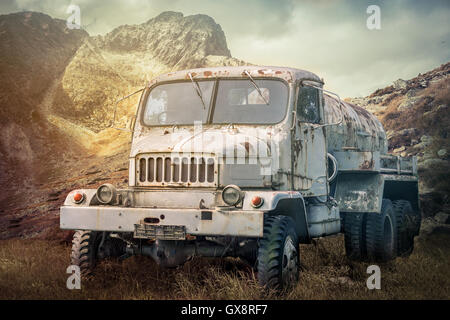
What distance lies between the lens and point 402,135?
22406 mm

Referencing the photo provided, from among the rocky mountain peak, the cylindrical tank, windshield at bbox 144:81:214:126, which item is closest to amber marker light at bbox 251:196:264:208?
windshield at bbox 144:81:214:126

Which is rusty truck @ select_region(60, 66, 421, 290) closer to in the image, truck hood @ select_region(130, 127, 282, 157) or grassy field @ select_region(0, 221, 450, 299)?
truck hood @ select_region(130, 127, 282, 157)

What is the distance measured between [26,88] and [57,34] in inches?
273

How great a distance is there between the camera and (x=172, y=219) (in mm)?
6238

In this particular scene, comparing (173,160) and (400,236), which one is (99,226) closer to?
(173,160)

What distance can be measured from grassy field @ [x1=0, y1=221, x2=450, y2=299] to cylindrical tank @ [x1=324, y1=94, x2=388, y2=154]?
192 centimetres

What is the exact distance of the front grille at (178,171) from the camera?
21.9ft

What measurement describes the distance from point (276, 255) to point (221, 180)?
1.12m

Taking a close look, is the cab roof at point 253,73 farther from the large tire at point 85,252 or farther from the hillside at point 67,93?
the hillside at point 67,93

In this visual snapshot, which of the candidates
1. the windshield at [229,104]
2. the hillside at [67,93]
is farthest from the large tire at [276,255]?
the hillside at [67,93]

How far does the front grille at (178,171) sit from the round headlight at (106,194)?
0.32 meters
